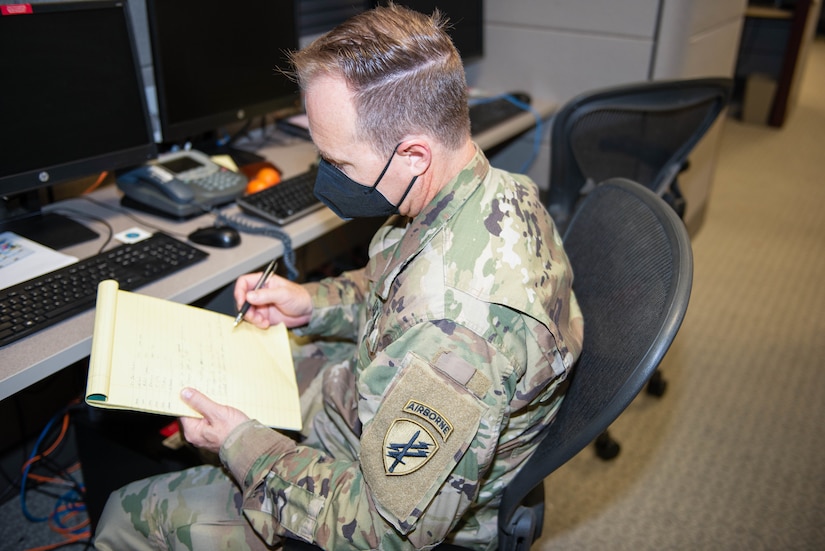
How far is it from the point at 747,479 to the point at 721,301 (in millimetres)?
911

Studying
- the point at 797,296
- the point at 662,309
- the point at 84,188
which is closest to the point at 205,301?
the point at 84,188

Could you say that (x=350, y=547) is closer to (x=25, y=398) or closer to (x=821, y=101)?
(x=25, y=398)

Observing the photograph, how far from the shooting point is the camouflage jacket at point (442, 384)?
0.78 m

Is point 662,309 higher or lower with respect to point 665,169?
higher

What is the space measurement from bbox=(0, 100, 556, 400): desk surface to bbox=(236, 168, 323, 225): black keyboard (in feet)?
0.06

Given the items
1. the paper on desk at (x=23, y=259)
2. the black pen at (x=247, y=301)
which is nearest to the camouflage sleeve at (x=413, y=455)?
the black pen at (x=247, y=301)

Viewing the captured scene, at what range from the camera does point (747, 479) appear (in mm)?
1760

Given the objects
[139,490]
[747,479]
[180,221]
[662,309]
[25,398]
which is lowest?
[747,479]

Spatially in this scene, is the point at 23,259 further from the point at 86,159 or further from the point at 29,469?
the point at 29,469

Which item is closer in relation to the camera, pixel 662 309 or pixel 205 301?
pixel 662 309

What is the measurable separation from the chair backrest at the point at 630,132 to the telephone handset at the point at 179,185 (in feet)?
2.69

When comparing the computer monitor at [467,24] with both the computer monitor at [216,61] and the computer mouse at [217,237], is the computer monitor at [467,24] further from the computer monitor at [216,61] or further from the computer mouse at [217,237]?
the computer mouse at [217,237]

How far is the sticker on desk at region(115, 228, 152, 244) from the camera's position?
4.29 feet

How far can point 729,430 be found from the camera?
1920mm
